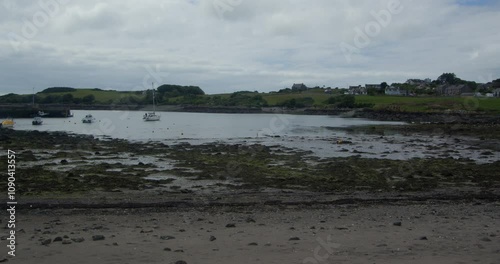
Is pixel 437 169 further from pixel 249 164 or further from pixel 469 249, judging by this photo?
pixel 469 249

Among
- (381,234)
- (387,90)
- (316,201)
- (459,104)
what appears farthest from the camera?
(387,90)

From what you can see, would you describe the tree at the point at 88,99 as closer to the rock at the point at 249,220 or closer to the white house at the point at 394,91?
the white house at the point at 394,91

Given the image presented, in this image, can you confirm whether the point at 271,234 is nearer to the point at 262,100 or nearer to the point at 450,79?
the point at 262,100

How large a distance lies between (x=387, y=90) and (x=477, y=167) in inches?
6417

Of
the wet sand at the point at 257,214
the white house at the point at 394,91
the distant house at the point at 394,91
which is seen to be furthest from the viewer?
the white house at the point at 394,91

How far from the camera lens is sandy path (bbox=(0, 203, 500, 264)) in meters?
8.30

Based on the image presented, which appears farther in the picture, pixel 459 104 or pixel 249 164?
pixel 459 104

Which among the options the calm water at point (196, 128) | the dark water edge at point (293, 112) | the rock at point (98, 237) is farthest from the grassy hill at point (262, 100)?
the rock at point (98, 237)

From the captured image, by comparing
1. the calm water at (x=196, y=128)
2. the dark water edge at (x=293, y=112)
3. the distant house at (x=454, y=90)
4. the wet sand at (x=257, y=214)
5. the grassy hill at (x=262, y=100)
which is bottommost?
the calm water at (x=196, y=128)

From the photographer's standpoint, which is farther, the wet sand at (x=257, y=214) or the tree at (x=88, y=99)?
the tree at (x=88, y=99)

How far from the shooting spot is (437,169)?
2348 cm

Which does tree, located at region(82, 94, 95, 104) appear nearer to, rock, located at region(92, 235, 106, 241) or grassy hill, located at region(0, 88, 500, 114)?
grassy hill, located at region(0, 88, 500, 114)

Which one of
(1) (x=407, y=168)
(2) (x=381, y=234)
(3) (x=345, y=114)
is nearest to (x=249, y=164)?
(1) (x=407, y=168)

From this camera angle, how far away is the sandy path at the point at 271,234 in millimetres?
8305
